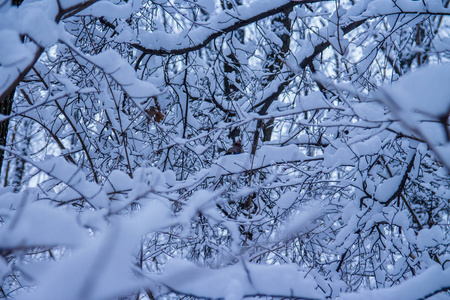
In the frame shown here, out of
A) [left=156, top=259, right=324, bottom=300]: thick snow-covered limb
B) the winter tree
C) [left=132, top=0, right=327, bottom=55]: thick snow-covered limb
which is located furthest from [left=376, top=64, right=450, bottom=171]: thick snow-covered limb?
[left=132, top=0, right=327, bottom=55]: thick snow-covered limb

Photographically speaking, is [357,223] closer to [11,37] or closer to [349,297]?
[349,297]

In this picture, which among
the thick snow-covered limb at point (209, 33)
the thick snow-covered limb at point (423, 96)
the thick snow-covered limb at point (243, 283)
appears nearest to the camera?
the thick snow-covered limb at point (423, 96)

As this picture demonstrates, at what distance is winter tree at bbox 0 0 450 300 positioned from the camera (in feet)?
2.39

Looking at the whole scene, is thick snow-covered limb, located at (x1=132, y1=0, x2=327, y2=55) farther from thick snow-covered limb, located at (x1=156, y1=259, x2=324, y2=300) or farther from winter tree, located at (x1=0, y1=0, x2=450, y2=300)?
thick snow-covered limb, located at (x1=156, y1=259, x2=324, y2=300)

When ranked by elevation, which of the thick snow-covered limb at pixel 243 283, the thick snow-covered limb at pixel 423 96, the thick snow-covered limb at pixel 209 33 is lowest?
the thick snow-covered limb at pixel 243 283

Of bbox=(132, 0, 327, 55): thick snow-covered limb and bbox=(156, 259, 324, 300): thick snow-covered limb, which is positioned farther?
bbox=(132, 0, 327, 55): thick snow-covered limb

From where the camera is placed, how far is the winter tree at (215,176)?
73 cm

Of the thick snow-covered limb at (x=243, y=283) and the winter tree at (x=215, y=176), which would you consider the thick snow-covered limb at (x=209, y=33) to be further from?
the thick snow-covered limb at (x=243, y=283)

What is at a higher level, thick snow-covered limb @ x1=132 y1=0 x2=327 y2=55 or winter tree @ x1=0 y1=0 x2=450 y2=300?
thick snow-covered limb @ x1=132 y1=0 x2=327 y2=55

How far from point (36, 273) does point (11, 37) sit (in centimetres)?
61

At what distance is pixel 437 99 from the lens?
70 centimetres

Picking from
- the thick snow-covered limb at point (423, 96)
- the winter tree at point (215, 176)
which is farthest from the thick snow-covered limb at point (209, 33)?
the thick snow-covered limb at point (423, 96)

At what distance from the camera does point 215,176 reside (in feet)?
8.20

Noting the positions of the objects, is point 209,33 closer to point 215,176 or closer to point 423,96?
point 215,176
